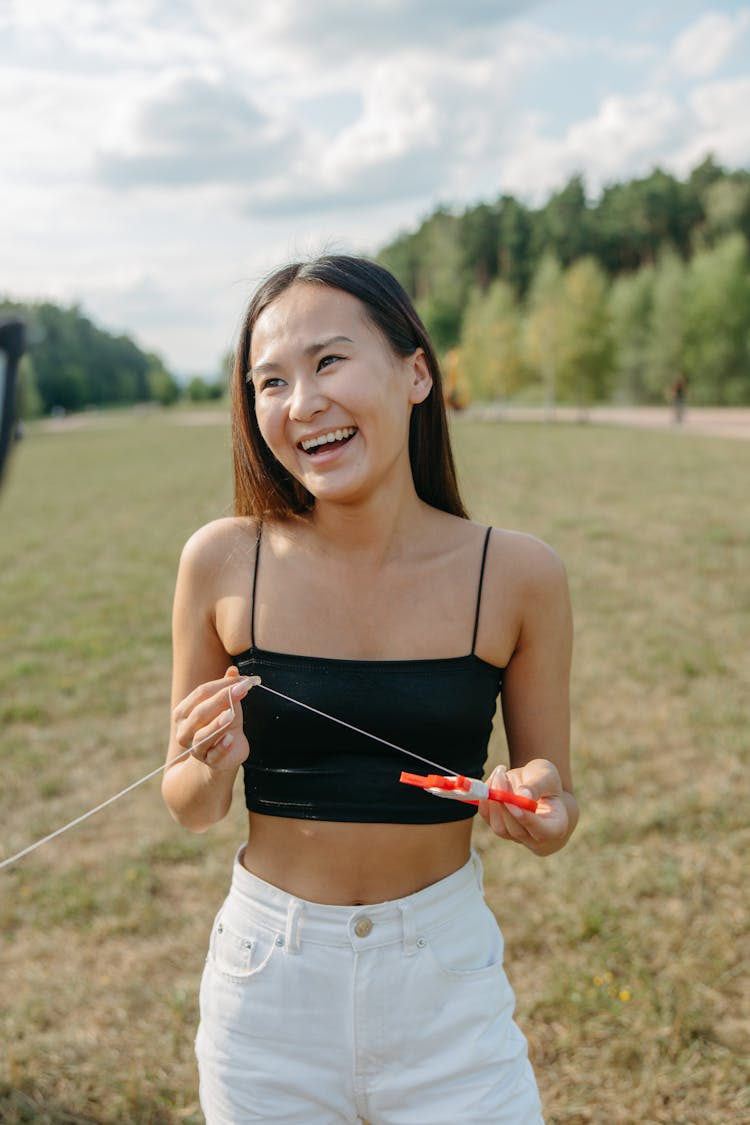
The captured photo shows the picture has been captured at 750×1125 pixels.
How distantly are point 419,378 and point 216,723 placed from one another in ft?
2.77

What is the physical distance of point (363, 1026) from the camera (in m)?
1.71

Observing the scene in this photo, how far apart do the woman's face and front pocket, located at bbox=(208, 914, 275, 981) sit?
83 cm

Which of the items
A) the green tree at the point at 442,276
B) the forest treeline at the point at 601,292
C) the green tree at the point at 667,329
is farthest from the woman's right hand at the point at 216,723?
the green tree at the point at 442,276

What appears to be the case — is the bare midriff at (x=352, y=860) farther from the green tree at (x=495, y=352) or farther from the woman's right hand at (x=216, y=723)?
the green tree at (x=495, y=352)

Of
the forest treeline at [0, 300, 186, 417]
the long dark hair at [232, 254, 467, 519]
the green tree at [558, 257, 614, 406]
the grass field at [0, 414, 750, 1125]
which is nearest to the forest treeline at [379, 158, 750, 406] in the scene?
the green tree at [558, 257, 614, 406]

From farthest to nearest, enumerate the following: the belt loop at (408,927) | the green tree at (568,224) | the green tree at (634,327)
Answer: the green tree at (568,224), the green tree at (634,327), the belt loop at (408,927)

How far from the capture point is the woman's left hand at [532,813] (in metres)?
1.64

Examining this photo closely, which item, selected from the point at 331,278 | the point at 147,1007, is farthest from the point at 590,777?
the point at 331,278

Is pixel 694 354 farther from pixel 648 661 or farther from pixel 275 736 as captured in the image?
pixel 275 736

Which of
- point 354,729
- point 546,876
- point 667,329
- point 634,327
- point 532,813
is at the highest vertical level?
point 634,327

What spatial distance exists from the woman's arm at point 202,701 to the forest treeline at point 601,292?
24325mm

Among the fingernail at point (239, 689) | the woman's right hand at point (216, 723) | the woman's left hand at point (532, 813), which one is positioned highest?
the fingernail at point (239, 689)

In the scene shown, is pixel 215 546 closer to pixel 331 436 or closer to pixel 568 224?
pixel 331 436

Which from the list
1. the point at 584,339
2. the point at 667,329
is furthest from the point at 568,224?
the point at 584,339
